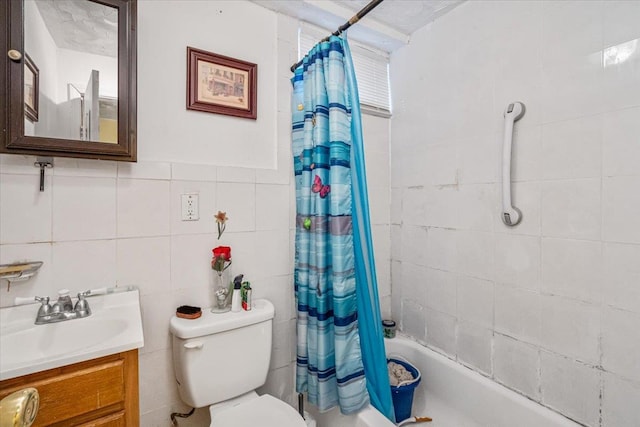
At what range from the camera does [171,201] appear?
1.34 metres

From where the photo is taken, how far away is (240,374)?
50.3 inches

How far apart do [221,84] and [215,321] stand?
1.10 m

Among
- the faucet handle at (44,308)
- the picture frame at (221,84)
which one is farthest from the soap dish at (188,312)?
the picture frame at (221,84)

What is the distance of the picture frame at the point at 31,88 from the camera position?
105cm

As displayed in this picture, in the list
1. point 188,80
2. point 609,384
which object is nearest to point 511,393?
point 609,384

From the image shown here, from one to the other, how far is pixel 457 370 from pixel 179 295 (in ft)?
4.69

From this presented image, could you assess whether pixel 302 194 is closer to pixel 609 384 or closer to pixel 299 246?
pixel 299 246

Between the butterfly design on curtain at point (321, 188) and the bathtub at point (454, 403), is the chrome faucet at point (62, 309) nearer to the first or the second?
the butterfly design on curtain at point (321, 188)

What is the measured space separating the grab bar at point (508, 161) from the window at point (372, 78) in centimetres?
83

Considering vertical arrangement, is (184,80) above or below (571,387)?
above

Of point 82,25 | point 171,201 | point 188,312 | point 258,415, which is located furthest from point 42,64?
point 258,415

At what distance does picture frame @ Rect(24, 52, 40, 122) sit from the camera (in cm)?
105

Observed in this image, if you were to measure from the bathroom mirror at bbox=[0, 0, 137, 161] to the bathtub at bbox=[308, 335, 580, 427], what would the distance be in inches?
59.8

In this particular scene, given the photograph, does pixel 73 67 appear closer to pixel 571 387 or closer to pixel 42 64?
pixel 42 64
